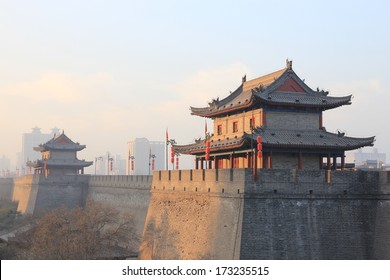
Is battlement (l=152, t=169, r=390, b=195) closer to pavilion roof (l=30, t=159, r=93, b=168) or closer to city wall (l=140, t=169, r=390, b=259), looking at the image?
city wall (l=140, t=169, r=390, b=259)

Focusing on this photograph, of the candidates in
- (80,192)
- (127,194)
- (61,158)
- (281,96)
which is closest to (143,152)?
(61,158)

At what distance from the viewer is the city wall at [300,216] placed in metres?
17.1

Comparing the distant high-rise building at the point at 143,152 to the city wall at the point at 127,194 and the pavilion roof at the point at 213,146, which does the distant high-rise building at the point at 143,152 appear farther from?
the pavilion roof at the point at 213,146

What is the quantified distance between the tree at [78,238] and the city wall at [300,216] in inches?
223

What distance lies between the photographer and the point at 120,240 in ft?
78.1

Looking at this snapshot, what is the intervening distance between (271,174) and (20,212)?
109ft

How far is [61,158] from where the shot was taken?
154ft

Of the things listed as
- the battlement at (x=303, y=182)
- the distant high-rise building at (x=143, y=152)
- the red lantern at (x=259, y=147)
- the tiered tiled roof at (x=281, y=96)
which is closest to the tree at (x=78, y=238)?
the battlement at (x=303, y=182)

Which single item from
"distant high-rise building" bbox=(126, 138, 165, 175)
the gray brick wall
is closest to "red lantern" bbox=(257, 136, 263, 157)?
the gray brick wall

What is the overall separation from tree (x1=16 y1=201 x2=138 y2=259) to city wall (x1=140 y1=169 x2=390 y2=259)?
5663 mm

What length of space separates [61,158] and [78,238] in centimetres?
2617

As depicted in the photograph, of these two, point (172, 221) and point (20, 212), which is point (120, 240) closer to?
point (172, 221)

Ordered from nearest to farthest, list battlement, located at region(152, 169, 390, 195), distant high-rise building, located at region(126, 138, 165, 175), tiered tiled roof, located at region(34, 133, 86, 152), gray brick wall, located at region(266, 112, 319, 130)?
battlement, located at region(152, 169, 390, 195) → gray brick wall, located at region(266, 112, 319, 130) → tiered tiled roof, located at region(34, 133, 86, 152) → distant high-rise building, located at region(126, 138, 165, 175)

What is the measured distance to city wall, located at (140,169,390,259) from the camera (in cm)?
1706
